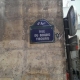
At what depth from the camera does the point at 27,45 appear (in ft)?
15.6

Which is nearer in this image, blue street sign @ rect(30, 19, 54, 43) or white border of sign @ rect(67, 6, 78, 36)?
white border of sign @ rect(67, 6, 78, 36)

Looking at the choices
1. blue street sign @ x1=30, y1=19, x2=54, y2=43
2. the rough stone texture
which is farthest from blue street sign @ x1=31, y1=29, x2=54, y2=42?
the rough stone texture

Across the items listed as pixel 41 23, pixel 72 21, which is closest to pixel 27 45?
pixel 41 23

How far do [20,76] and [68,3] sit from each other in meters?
13.0

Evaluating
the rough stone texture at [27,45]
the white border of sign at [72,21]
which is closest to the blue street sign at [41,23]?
the rough stone texture at [27,45]

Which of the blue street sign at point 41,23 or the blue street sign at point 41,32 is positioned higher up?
the blue street sign at point 41,23

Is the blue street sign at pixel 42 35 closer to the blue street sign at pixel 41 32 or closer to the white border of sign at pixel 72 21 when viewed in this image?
the blue street sign at pixel 41 32

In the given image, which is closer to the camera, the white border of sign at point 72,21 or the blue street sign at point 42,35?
the white border of sign at point 72,21

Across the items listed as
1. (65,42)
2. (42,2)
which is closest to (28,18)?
(42,2)

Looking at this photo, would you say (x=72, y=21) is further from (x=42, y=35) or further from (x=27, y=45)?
(x=27, y=45)

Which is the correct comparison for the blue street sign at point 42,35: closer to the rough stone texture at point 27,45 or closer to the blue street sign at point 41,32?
the blue street sign at point 41,32

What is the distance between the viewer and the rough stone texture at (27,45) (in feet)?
15.2

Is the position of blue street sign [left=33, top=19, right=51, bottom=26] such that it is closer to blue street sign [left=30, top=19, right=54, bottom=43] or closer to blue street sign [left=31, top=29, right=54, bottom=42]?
blue street sign [left=30, top=19, right=54, bottom=43]

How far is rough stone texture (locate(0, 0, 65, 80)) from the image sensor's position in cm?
464
